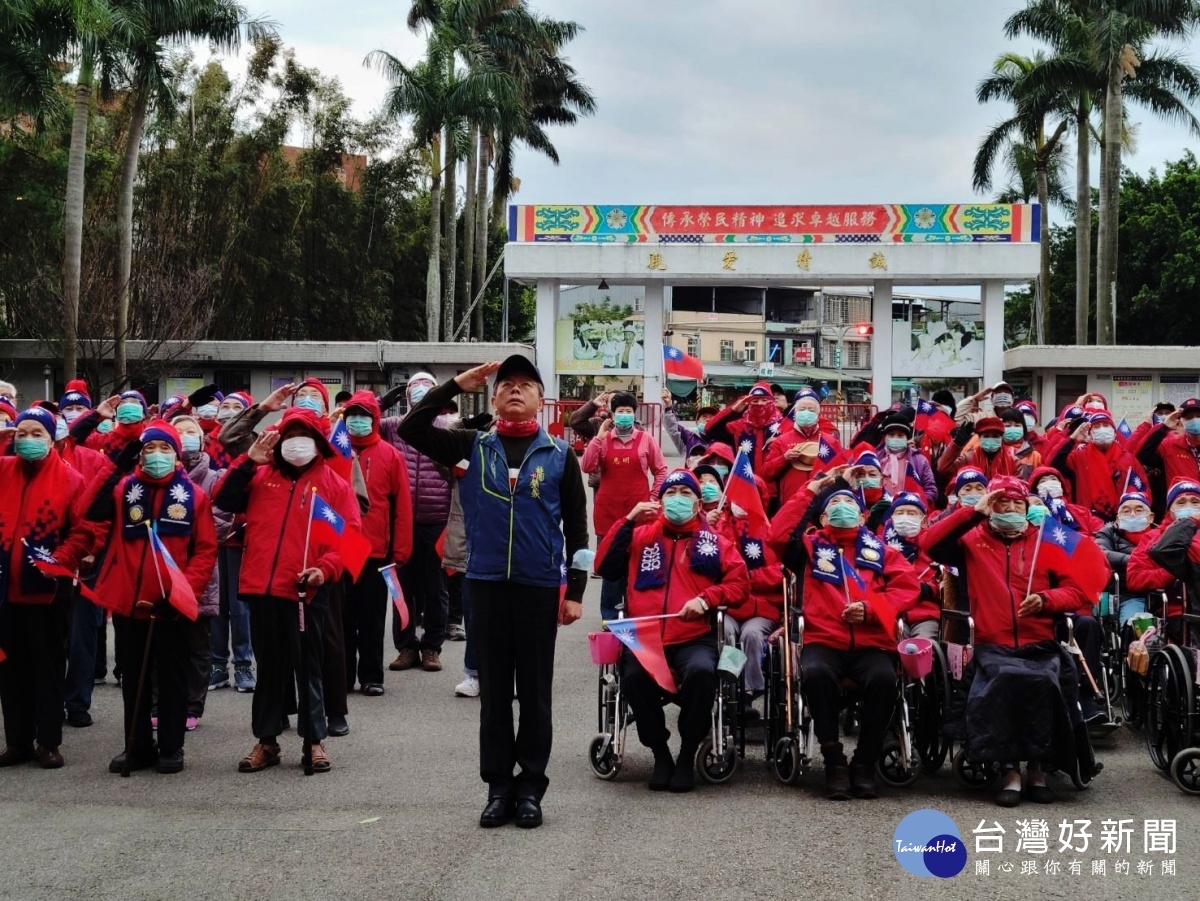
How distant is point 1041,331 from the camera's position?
41.1 meters

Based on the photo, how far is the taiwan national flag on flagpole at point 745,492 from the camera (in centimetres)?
871

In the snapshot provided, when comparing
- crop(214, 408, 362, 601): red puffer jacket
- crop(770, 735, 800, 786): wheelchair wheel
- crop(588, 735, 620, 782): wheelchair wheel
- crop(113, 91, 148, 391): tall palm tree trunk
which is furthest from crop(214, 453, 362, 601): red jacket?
crop(113, 91, 148, 391): tall palm tree trunk

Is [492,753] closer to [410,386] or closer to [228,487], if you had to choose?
[228,487]

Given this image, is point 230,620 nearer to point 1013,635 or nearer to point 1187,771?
point 1013,635

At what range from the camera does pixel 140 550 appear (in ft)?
24.5

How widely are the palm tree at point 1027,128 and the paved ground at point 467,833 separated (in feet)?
109

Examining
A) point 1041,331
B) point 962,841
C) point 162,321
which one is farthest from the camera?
point 1041,331

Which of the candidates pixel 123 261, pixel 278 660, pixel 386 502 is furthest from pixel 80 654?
pixel 123 261

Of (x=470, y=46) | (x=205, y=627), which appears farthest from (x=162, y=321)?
(x=205, y=627)

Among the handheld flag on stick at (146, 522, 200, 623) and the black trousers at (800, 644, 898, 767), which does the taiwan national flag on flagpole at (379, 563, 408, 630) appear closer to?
the handheld flag on stick at (146, 522, 200, 623)

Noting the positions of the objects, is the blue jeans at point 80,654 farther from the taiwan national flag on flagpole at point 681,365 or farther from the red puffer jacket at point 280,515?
the taiwan national flag on flagpole at point 681,365

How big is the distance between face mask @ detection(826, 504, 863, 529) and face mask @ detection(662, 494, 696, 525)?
2.63 feet

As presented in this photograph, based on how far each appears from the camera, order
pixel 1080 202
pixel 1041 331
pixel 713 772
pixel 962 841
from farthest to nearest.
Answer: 1. pixel 1041 331
2. pixel 1080 202
3. pixel 713 772
4. pixel 962 841

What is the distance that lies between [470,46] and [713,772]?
3613 cm
